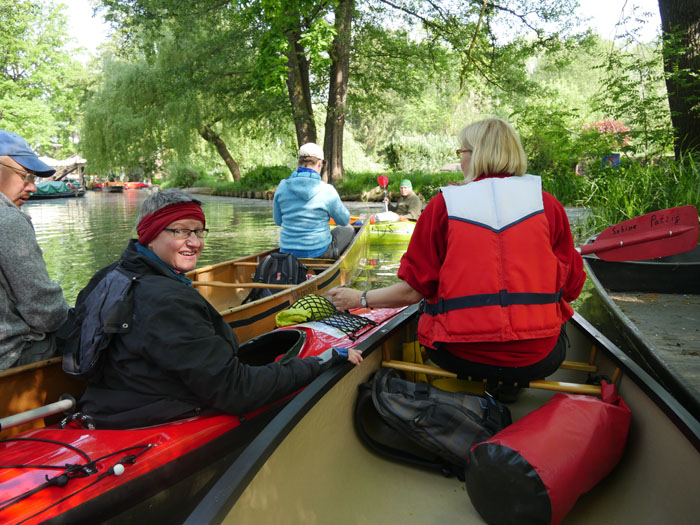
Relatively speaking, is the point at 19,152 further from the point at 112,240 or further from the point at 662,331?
the point at 112,240

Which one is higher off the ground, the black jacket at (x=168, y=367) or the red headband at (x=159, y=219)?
the red headband at (x=159, y=219)

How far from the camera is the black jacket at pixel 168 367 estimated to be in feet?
5.75

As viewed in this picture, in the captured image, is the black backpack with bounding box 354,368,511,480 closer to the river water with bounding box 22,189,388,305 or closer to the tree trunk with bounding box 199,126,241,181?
the river water with bounding box 22,189,388,305

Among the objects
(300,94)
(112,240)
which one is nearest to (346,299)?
(112,240)

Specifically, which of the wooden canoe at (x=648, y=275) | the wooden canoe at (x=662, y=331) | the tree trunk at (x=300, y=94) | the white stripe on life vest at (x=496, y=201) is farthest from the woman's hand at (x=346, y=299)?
the tree trunk at (x=300, y=94)

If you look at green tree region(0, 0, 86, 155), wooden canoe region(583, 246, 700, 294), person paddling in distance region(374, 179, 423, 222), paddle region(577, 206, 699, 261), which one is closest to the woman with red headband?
paddle region(577, 206, 699, 261)

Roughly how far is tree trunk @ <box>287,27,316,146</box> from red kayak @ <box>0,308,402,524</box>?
43.8 feet

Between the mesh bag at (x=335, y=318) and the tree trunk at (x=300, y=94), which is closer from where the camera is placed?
the mesh bag at (x=335, y=318)

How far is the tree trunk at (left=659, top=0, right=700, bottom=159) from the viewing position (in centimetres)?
631

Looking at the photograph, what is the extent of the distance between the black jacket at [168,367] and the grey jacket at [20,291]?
0.29m

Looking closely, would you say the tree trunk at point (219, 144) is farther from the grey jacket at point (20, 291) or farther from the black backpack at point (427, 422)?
the black backpack at point (427, 422)

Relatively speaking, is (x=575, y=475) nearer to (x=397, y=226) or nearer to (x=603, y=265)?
(x=603, y=265)

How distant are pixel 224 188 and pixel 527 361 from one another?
86.3ft

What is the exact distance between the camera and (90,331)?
1821 millimetres
